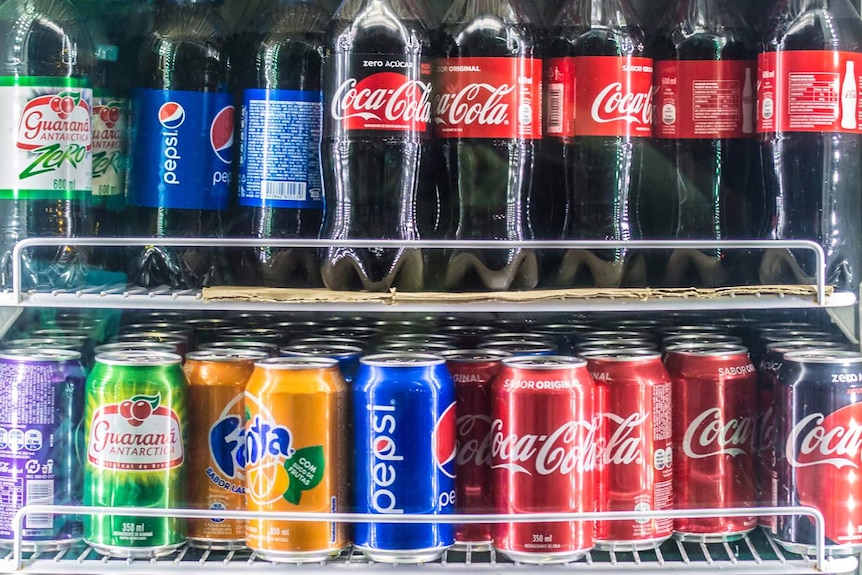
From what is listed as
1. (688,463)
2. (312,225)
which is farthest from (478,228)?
(688,463)

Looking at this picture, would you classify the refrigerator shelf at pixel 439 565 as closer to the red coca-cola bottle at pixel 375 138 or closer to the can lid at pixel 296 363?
the can lid at pixel 296 363

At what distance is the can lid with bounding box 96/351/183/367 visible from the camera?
141cm

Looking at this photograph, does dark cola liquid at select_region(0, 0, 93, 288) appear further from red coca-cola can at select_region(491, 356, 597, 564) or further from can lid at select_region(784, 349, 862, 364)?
can lid at select_region(784, 349, 862, 364)

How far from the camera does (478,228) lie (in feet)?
5.26

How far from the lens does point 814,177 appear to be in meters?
1.56

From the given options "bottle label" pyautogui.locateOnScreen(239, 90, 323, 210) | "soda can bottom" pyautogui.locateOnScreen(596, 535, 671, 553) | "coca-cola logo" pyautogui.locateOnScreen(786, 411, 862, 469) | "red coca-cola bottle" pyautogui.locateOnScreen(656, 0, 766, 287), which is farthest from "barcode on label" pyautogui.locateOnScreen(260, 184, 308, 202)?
"coca-cola logo" pyautogui.locateOnScreen(786, 411, 862, 469)

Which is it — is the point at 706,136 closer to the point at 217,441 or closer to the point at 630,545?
the point at 630,545

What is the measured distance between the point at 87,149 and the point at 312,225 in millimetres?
367

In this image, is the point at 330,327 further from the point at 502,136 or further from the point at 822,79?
the point at 822,79

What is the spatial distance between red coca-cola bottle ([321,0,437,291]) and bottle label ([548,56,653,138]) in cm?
21

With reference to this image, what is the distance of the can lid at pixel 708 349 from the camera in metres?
1.48

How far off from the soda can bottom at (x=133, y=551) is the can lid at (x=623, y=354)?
2.20 feet

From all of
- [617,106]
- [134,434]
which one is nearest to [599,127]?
[617,106]

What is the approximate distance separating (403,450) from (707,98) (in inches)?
28.2
